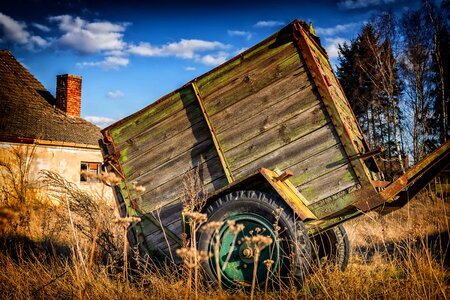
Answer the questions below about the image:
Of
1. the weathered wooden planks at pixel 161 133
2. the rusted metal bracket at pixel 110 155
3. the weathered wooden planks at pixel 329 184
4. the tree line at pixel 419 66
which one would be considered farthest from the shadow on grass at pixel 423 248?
the tree line at pixel 419 66

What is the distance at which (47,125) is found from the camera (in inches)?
602

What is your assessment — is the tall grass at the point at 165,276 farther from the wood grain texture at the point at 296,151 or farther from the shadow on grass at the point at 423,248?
the wood grain texture at the point at 296,151

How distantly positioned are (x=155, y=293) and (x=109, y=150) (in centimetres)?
188

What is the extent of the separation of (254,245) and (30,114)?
1548 centimetres

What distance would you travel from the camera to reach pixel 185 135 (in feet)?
12.8

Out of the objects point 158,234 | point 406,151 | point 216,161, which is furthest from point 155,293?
point 406,151

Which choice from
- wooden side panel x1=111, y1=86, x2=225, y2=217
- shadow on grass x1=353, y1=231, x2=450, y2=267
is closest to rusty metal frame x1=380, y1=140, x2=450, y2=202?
shadow on grass x1=353, y1=231, x2=450, y2=267

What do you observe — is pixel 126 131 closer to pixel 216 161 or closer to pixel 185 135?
pixel 185 135

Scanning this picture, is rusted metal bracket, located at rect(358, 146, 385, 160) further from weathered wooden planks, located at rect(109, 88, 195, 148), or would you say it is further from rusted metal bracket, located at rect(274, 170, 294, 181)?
weathered wooden planks, located at rect(109, 88, 195, 148)

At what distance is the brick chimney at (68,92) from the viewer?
663 inches

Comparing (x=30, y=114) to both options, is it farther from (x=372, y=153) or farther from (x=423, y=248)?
(x=423, y=248)

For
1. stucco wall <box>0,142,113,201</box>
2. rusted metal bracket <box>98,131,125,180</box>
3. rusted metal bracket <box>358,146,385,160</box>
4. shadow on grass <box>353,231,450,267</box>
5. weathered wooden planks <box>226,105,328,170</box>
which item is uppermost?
stucco wall <box>0,142,113,201</box>

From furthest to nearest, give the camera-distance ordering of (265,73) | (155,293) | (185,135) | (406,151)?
1. (406,151)
2. (185,135)
3. (265,73)
4. (155,293)

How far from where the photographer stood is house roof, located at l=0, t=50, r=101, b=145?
14255mm
